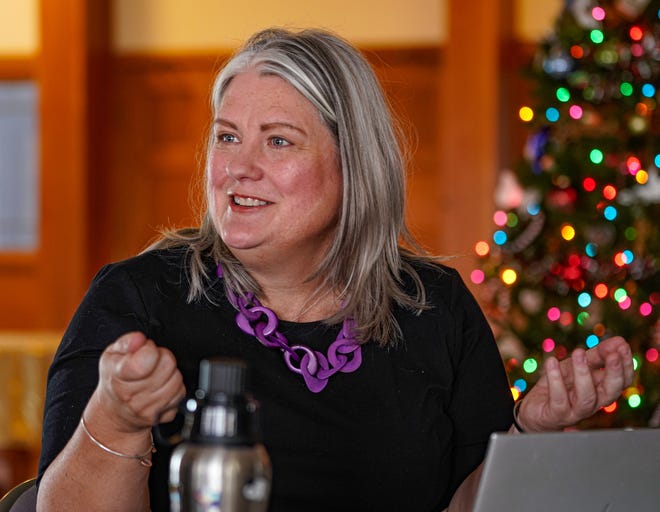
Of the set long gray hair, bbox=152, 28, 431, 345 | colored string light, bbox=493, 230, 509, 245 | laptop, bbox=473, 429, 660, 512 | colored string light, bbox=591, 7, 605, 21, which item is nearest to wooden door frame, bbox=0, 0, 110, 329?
colored string light, bbox=493, 230, 509, 245

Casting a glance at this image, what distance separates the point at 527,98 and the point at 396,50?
0.67 m

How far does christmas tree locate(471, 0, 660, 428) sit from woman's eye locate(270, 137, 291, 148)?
2034mm

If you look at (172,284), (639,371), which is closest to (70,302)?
(639,371)

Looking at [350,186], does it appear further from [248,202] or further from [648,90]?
[648,90]

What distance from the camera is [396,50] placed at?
18.1ft

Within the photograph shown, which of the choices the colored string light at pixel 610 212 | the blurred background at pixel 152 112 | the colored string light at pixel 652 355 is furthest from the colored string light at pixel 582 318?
the blurred background at pixel 152 112

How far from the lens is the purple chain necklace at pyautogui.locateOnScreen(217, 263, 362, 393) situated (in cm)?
180

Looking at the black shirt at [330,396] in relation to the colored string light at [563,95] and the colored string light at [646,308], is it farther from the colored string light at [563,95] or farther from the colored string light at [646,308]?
the colored string light at [563,95]

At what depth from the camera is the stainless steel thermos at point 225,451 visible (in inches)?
40.1

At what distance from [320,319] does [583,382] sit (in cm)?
48

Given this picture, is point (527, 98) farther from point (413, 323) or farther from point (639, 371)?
point (413, 323)

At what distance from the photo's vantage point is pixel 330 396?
180cm

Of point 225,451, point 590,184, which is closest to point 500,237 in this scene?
point 590,184

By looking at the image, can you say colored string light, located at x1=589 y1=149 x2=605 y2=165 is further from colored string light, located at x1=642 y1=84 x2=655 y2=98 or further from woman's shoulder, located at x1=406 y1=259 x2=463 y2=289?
woman's shoulder, located at x1=406 y1=259 x2=463 y2=289
